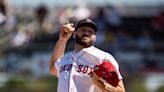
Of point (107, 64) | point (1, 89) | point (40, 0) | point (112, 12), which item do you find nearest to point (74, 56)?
point (107, 64)

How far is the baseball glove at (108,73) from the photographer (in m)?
5.87

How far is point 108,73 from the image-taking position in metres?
5.87

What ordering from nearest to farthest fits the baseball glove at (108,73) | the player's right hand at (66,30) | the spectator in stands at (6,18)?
the baseball glove at (108,73) < the player's right hand at (66,30) < the spectator in stands at (6,18)

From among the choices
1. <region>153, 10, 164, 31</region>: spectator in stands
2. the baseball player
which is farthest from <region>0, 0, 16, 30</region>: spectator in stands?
the baseball player

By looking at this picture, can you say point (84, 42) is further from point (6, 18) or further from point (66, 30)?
point (6, 18)

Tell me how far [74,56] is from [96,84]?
1.51 ft

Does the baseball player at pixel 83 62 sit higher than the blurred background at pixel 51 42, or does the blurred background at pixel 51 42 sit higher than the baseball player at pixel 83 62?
the baseball player at pixel 83 62

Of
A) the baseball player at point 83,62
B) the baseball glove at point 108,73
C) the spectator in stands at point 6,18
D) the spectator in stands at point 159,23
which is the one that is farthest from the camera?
the spectator in stands at point 159,23

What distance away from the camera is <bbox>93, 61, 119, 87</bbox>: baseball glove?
5.87 m

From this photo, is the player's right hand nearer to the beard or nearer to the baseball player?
the baseball player

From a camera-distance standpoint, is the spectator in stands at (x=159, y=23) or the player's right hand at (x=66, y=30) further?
the spectator in stands at (x=159, y=23)

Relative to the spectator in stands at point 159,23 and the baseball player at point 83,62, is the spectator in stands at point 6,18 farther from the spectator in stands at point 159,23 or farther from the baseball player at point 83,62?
the baseball player at point 83,62

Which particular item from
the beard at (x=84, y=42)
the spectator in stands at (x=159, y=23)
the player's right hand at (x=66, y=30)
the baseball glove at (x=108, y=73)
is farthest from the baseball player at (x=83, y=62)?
the spectator in stands at (x=159, y=23)

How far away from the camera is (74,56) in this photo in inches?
252
